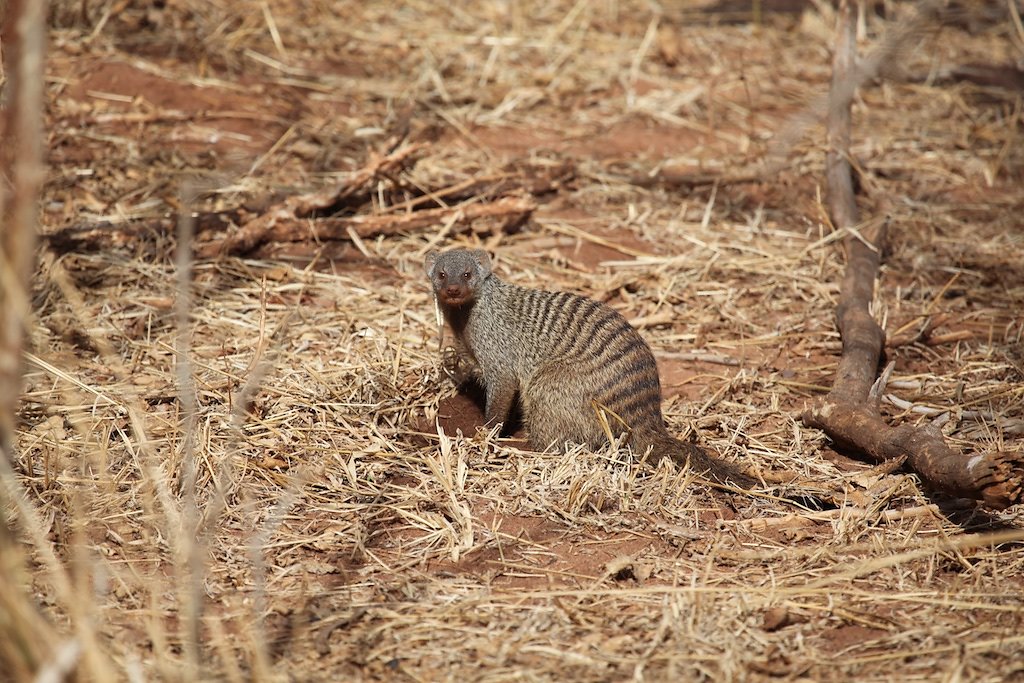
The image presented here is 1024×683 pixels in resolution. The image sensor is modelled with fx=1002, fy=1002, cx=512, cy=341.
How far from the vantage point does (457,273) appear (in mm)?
4312

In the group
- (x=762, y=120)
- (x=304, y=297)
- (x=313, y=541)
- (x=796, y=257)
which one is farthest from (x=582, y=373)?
(x=762, y=120)

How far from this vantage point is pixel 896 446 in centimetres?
380

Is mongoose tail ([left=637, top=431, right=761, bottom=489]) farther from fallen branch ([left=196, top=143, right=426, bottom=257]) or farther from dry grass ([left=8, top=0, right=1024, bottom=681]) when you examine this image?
fallen branch ([left=196, top=143, right=426, bottom=257])

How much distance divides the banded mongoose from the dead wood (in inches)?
20.5

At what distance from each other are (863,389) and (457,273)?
182 cm

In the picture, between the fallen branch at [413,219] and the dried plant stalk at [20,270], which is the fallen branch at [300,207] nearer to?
the fallen branch at [413,219]

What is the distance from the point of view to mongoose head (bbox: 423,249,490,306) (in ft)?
14.0

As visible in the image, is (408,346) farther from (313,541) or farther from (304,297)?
(313,541)

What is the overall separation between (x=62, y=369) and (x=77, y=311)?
0.35 metres

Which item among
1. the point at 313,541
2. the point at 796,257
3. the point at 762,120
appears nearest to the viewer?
the point at 313,541

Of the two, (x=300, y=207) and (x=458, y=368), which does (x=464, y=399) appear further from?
(x=300, y=207)

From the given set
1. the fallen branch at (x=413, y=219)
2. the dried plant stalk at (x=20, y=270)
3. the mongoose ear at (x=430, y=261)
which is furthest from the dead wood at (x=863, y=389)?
the dried plant stalk at (x=20, y=270)

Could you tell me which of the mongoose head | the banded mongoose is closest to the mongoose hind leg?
the banded mongoose

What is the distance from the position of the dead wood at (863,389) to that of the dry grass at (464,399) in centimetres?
16
